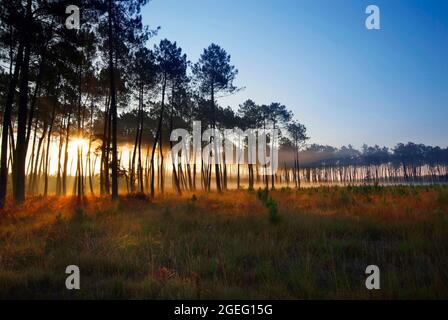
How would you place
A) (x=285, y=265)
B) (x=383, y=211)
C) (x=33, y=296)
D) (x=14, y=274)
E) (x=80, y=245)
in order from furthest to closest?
(x=383, y=211), (x=80, y=245), (x=285, y=265), (x=14, y=274), (x=33, y=296)

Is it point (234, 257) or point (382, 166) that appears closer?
point (234, 257)

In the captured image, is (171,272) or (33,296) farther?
(171,272)

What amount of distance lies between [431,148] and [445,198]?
13594 centimetres

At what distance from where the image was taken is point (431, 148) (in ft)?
411

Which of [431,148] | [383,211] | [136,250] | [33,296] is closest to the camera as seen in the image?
[33,296]

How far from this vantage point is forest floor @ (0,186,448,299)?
4.00 meters

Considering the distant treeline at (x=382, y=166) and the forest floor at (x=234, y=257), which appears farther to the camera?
the distant treeline at (x=382, y=166)

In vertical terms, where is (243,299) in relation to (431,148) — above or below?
below

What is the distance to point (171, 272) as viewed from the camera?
190 inches

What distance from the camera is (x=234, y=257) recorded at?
541cm

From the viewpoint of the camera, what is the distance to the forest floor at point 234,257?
400 centimetres

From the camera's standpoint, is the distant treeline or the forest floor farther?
the distant treeline
